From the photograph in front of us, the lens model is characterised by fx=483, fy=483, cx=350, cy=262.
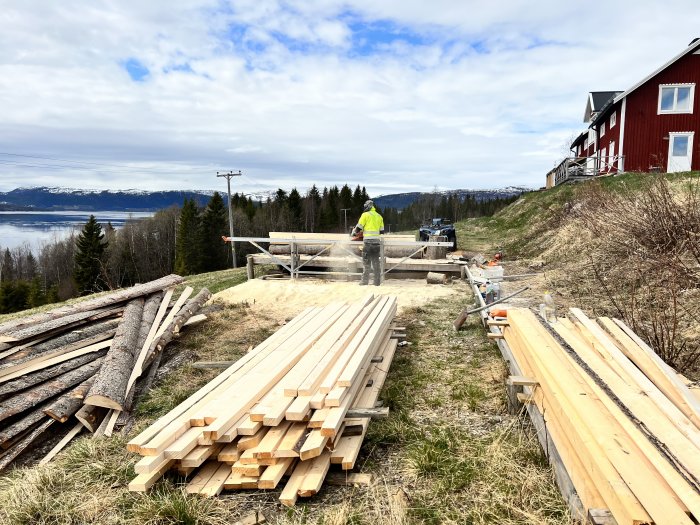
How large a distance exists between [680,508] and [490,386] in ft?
9.90

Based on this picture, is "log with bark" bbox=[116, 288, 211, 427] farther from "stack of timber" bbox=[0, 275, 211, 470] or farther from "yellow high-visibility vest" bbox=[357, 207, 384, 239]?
"yellow high-visibility vest" bbox=[357, 207, 384, 239]

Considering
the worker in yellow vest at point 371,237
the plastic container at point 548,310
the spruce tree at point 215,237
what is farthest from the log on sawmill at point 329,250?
the spruce tree at point 215,237

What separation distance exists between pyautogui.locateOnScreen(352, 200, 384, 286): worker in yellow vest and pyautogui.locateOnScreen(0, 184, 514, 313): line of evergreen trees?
3721cm

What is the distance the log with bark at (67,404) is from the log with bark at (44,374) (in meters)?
0.39

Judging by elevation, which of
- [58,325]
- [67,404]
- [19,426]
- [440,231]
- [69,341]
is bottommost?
[19,426]

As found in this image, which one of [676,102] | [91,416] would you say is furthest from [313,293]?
[676,102]

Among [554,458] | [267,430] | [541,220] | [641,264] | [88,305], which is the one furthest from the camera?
[541,220]

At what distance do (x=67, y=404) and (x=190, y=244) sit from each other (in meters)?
50.5

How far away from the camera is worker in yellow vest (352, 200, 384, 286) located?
37.2ft

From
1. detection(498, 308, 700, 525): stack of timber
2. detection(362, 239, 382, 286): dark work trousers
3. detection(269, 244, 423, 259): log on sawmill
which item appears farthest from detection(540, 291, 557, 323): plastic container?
detection(269, 244, 423, 259): log on sawmill

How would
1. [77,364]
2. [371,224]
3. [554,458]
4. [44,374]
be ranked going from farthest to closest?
[371,224]
[77,364]
[44,374]
[554,458]

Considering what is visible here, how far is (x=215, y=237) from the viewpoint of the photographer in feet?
184

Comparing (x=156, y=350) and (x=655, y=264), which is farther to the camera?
(x=655, y=264)

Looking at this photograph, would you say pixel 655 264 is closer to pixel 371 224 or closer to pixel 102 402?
pixel 371 224
